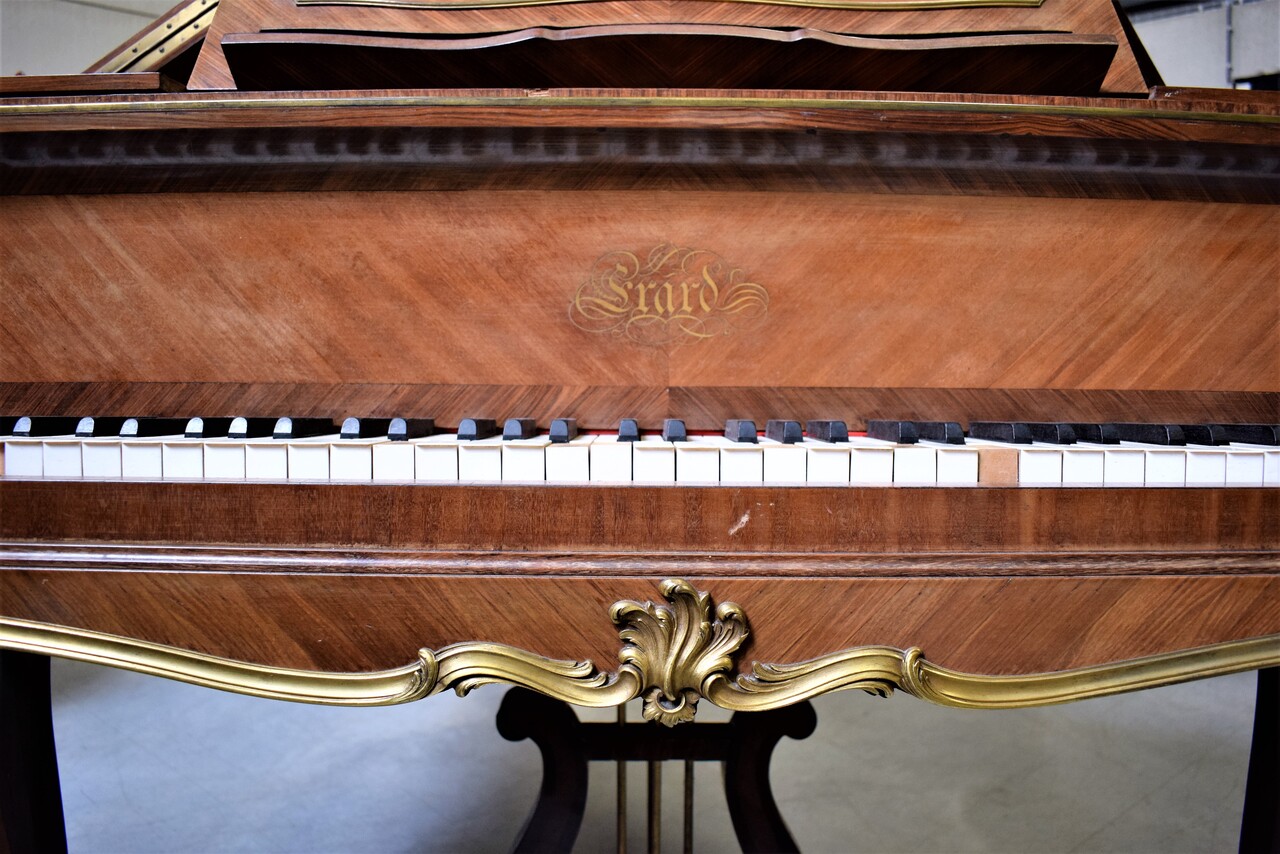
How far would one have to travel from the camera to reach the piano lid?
0.98m

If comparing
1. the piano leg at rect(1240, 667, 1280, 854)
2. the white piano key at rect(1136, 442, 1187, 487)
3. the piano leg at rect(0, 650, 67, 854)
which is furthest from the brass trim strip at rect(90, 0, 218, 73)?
the piano leg at rect(1240, 667, 1280, 854)

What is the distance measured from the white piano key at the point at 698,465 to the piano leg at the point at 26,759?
81cm

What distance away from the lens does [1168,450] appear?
84 centimetres

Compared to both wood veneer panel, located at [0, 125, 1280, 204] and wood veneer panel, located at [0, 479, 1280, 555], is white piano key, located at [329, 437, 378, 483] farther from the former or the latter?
wood veneer panel, located at [0, 125, 1280, 204]

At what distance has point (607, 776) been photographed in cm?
198

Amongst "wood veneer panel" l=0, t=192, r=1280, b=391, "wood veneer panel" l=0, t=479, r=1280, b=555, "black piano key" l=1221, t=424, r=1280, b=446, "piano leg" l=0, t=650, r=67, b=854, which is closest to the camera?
"wood veneer panel" l=0, t=479, r=1280, b=555

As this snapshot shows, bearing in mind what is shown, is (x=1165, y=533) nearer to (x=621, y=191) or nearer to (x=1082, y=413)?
(x=1082, y=413)

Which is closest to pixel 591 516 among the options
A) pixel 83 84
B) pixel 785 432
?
pixel 785 432

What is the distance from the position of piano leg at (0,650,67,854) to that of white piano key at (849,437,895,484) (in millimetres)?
992

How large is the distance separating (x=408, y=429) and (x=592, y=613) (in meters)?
0.36

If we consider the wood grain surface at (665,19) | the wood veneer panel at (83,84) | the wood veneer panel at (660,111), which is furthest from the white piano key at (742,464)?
the wood veneer panel at (83,84)

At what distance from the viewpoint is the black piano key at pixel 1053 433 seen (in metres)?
0.95

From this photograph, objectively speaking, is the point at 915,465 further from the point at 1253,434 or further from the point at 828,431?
the point at 1253,434

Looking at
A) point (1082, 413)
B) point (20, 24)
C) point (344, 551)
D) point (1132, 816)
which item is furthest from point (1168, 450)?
point (20, 24)
